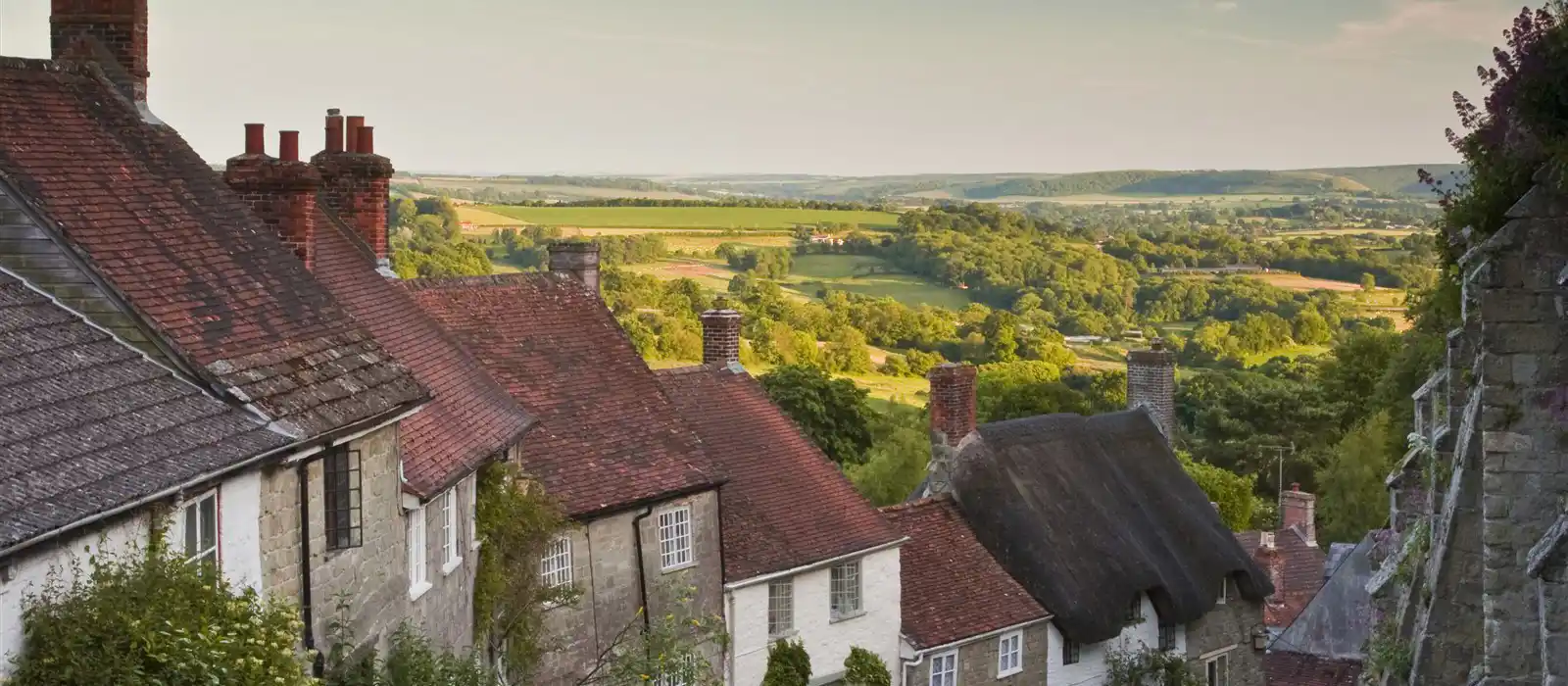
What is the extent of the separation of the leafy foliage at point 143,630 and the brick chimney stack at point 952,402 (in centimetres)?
2383

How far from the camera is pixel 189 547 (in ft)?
40.5

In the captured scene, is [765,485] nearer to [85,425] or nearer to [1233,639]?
[1233,639]

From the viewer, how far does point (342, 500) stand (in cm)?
1520

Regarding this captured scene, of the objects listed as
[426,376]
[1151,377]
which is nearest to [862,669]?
[426,376]

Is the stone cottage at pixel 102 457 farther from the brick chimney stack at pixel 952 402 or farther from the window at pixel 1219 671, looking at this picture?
the window at pixel 1219 671

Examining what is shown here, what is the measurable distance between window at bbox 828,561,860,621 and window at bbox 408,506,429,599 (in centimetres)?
1220

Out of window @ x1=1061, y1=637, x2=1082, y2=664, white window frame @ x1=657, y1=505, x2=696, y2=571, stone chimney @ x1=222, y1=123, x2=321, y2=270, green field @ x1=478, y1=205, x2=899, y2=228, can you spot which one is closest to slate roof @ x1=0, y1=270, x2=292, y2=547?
stone chimney @ x1=222, y1=123, x2=321, y2=270

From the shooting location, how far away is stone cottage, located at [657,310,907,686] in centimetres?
2756

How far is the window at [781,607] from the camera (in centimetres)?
2811

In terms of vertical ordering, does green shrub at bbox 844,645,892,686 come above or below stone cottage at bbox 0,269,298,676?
below

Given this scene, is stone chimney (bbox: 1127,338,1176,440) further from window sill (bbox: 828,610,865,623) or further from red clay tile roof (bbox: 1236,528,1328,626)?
window sill (bbox: 828,610,865,623)

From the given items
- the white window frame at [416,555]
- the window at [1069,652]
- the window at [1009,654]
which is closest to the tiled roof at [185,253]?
the white window frame at [416,555]

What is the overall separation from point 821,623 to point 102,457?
18881 millimetres

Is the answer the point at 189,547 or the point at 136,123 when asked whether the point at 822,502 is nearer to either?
the point at 136,123
